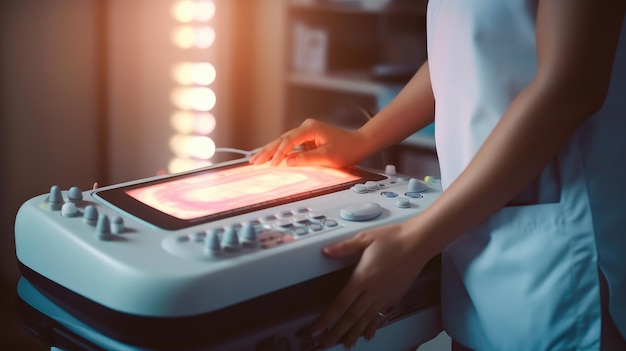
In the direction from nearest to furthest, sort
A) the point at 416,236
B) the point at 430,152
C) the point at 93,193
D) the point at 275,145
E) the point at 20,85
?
the point at 416,236 → the point at 93,193 → the point at 275,145 → the point at 20,85 → the point at 430,152

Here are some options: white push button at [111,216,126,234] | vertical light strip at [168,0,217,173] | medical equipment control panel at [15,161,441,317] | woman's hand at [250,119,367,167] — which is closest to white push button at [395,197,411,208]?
medical equipment control panel at [15,161,441,317]

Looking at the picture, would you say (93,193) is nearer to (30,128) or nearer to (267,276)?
(267,276)

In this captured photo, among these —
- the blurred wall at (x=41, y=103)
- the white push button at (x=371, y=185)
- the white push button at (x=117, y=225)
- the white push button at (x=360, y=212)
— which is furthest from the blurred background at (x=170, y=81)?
the white push button at (x=117, y=225)

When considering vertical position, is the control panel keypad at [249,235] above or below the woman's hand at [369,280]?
above

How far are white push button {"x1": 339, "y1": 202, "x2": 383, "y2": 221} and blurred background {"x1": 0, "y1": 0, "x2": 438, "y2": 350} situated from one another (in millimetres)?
978

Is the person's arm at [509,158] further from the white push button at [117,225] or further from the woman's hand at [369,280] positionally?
the white push button at [117,225]

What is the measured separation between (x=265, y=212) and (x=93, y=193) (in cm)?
20

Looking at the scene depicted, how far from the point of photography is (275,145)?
3.08ft

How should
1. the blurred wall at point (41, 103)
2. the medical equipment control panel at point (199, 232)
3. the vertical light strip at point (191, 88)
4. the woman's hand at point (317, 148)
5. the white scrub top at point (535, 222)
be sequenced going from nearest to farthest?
the medical equipment control panel at point (199, 232), the white scrub top at point (535, 222), the woman's hand at point (317, 148), the blurred wall at point (41, 103), the vertical light strip at point (191, 88)

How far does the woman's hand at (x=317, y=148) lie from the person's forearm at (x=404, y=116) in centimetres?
2

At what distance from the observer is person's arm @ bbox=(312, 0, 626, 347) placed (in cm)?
66

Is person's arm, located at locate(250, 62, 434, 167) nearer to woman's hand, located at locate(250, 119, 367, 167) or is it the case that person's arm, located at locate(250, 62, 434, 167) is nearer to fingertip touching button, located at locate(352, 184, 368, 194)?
woman's hand, located at locate(250, 119, 367, 167)

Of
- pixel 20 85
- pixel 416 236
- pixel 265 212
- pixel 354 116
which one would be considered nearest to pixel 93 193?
pixel 265 212

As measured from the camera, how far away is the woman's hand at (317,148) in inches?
36.5
